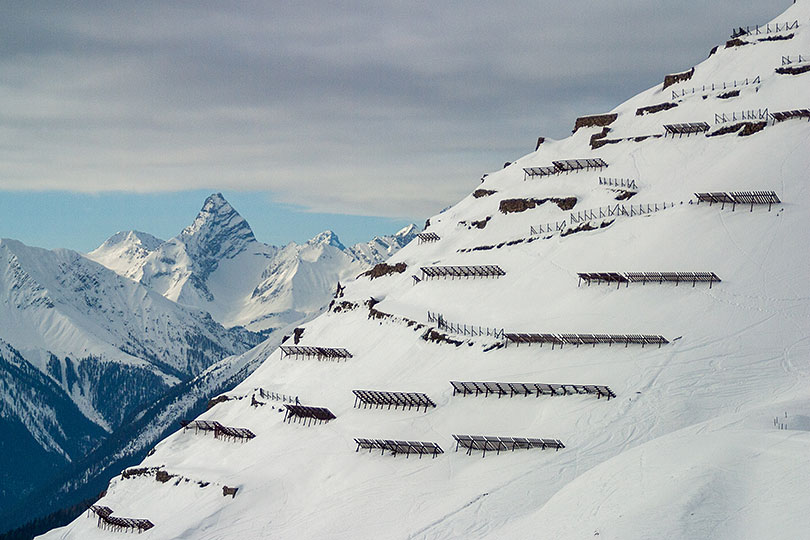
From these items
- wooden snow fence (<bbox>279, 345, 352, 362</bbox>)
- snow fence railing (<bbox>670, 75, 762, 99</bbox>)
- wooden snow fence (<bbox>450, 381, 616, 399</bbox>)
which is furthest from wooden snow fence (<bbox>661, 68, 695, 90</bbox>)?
wooden snow fence (<bbox>450, 381, 616, 399</bbox>)

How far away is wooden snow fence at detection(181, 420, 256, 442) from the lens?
124344mm

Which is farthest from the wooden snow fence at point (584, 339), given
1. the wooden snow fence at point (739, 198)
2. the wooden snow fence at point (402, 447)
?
the wooden snow fence at point (739, 198)

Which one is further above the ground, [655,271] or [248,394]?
[655,271]

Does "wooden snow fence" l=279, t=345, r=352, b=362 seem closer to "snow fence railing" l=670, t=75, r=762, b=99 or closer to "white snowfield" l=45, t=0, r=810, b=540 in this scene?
"white snowfield" l=45, t=0, r=810, b=540

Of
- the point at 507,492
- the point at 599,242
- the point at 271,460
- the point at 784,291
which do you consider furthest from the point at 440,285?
the point at 507,492

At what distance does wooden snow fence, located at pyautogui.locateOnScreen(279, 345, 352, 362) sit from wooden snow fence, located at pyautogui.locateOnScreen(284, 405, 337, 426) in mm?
16474

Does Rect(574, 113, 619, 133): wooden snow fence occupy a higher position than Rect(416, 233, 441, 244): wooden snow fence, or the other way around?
Rect(574, 113, 619, 133): wooden snow fence

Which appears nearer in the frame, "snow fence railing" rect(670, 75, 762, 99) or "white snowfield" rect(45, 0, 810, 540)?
"white snowfield" rect(45, 0, 810, 540)

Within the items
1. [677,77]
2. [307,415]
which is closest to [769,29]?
[677,77]

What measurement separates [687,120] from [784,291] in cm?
6044

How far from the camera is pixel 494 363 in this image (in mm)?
109500

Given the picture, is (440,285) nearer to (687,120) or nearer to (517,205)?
(517,205)

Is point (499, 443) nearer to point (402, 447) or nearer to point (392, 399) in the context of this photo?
point (402, 447)

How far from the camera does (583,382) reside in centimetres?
9838
